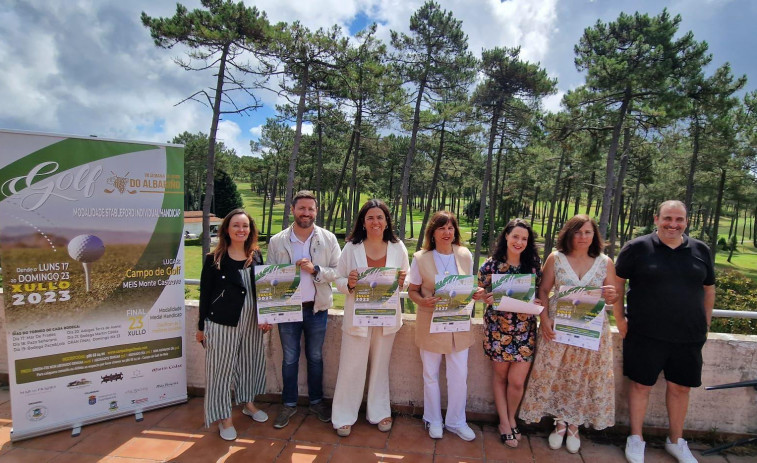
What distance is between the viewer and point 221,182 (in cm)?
4147

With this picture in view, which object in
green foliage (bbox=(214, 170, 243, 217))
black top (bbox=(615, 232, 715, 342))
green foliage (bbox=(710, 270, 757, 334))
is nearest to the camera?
black top (bbox=(615, 232, 715, 342))

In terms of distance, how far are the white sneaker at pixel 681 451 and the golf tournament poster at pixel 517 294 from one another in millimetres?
A: 1456

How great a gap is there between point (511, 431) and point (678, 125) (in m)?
23.7

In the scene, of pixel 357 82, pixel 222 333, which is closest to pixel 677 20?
pixel 357 82

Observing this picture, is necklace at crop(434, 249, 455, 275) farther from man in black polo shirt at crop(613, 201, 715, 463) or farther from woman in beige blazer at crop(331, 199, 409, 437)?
man in black polo shirt at crop(613, 201, 715, 463)

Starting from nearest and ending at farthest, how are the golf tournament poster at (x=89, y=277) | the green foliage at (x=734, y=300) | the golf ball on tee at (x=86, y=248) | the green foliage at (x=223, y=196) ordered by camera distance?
the golf tournament poster at (x=89, y=277)
the golf ball on tee at (x=86, y=248)
the green foliage at (x=734, y=300)
the green foliage at (x=223, y=196)

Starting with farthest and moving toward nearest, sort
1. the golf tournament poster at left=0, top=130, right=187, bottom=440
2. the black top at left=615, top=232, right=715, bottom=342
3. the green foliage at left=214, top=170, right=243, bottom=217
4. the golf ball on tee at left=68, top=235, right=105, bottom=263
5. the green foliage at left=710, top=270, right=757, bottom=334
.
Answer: the green foliage at left=214, top=170, right=243, bottom=217, the green foliage at left=710, top=270, right=757, bottom=334, the golf ball on tee at left=68, top=235, right=105, bottom=263, the golf tournament poster at left=0, top=130, right=187, bottom=440, the black top at left=615, top=232, right=715, bottom=342

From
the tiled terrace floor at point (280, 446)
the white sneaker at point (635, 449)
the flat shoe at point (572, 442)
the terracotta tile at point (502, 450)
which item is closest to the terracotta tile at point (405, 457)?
the tiled terrace floor at point (280, 446)

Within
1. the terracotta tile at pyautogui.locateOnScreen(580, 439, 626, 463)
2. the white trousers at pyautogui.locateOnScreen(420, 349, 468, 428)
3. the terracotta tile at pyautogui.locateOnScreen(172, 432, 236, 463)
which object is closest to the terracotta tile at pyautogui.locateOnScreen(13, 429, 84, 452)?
the terracotta tile at pyautogui.locateOnScreen(172, 432, 236, 463)

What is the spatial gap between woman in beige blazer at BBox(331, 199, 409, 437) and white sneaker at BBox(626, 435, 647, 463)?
1799 millimetres

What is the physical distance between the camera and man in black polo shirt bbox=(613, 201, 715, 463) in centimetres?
278

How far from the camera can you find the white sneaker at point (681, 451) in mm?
2829

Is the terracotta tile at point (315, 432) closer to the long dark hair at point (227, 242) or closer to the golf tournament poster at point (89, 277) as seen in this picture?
the golf tournament poster at point (89, 277)

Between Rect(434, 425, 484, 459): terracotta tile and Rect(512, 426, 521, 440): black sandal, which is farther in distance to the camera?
Rect(512, 426, 521, 440): black sandal
